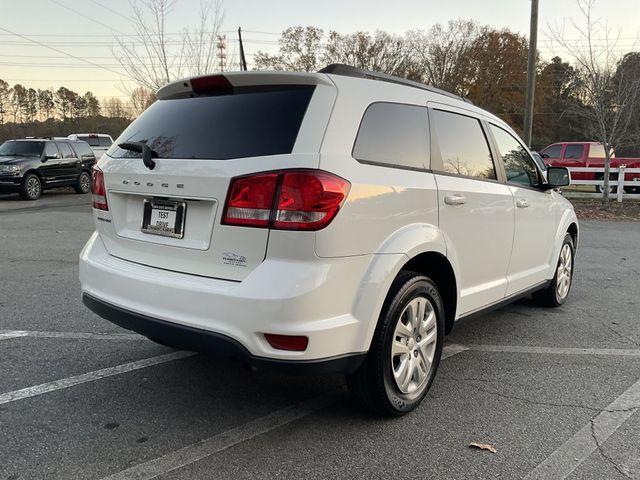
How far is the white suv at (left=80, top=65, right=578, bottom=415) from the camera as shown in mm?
2551

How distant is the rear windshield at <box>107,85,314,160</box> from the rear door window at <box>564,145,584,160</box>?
65.7 ft

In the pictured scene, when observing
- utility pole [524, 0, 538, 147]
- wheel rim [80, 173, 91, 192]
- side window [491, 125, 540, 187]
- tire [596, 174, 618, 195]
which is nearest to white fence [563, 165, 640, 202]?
tire [596, 174, 618, 195]

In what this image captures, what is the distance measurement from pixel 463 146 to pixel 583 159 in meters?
18.5

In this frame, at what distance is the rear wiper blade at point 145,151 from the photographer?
2.98 metres

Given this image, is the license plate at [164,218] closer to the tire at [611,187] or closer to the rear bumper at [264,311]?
the rear bumper at [264,311]

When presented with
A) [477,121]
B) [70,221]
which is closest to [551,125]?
[70,221]

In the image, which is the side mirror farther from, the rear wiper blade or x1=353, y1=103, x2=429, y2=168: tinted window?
the rear wiper blade

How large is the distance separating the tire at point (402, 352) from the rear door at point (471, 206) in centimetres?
39

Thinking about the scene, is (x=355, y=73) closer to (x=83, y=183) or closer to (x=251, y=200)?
(x=251, y=200)

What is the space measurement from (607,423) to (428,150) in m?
1.89

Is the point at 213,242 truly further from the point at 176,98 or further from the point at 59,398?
the point at 59,398

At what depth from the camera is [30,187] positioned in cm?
1658

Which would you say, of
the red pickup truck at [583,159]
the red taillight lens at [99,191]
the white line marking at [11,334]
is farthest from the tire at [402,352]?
the red pickup truck at [583,159]

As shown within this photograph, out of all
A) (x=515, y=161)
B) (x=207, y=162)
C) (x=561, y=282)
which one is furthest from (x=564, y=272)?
(x=207, y=162)
